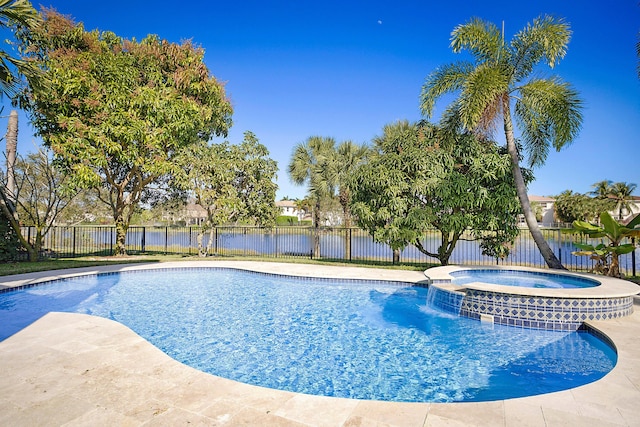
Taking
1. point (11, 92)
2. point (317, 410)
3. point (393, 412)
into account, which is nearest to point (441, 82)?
point (393, 412)

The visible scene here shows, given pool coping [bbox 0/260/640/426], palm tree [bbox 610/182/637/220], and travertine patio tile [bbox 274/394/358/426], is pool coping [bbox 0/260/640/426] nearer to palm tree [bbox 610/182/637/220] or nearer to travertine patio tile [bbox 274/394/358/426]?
travertine patio tile [bbox 274/394/358/426]

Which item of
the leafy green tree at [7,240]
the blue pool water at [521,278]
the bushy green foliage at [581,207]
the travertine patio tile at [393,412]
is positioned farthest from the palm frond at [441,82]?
the bushy green foliage at [581,207]

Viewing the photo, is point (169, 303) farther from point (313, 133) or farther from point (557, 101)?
point (313, 133)

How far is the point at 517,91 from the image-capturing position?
10.3 meters

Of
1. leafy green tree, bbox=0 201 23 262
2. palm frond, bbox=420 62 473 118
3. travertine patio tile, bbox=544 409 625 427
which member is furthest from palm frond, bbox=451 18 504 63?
leafy green tree, bbox=0 201 23 262

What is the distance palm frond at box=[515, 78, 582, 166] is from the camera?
9625 mm

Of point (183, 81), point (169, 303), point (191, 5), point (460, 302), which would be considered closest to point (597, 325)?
point (460, 302)

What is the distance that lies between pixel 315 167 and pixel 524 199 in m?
10.5

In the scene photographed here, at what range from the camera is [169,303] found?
7641mm

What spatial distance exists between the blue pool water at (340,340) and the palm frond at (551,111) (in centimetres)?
611

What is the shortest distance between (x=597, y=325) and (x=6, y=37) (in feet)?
64.2

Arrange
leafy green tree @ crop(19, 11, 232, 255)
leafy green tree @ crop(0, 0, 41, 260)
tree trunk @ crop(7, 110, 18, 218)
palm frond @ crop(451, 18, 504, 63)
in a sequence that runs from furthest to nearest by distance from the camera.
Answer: tree trunk @ crop(7, 110, 18, 218) → leafy green tree @ crop(19, 11, 232, 255) → palm frond @ crop(451, 18, 504, 63) → leafy green tree @ crop(0, 0, 41, 260)

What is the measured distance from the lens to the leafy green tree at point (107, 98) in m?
12.1

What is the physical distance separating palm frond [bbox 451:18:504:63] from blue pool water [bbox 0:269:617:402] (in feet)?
23.9
